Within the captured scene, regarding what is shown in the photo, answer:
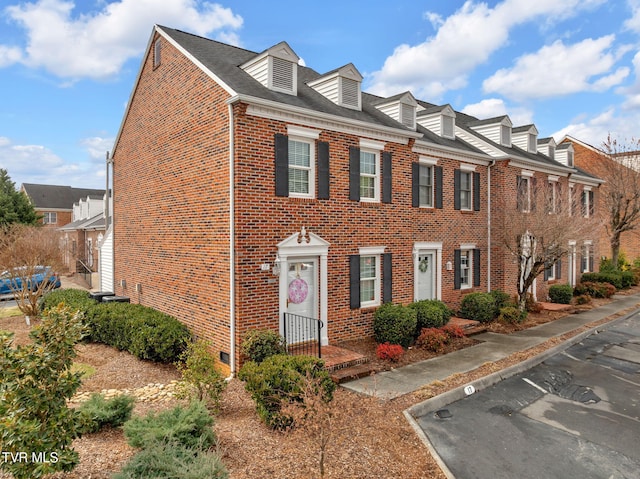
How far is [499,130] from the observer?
1828 centimetres

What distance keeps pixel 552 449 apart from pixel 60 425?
682 cm

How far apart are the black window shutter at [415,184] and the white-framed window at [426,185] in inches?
19.3

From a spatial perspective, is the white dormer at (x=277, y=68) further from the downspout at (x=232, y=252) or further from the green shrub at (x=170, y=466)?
the green shrub at (x=170, y=466)

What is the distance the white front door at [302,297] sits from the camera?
34.3ft

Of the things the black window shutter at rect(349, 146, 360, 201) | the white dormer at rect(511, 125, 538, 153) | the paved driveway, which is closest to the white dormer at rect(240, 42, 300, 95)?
the black window shutter at rect(349, 146, 360, 201)

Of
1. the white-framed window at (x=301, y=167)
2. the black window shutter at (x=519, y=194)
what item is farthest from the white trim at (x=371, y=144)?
the black window shutter at (x=519, y=194)

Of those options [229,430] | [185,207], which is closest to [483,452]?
[229,430]

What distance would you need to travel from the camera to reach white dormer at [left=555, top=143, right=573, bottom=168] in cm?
2223

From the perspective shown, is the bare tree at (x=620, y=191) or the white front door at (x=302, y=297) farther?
the bare tree at (x=620, y=191)

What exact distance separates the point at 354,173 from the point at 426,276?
16.5 ft

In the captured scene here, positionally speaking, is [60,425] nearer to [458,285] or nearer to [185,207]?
[185,207]

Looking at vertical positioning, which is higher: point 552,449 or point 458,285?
point 458,285

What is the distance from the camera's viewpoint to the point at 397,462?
5.70 metres

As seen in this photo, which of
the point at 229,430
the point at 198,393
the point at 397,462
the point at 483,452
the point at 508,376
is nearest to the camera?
the point at 397,462
